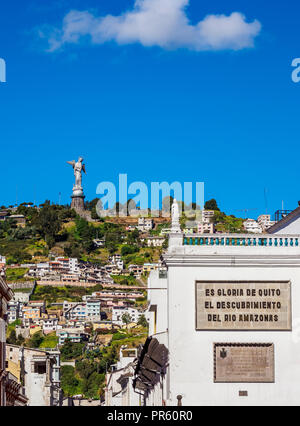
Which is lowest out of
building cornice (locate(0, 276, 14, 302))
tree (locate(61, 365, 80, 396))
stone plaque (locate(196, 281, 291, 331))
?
tree (locate(61, 365, 80, 396))

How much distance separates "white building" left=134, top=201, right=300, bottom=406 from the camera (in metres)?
24.1

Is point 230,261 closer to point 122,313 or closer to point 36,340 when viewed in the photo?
point 36,340

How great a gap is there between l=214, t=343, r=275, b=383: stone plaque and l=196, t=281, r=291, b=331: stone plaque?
19.2 inches

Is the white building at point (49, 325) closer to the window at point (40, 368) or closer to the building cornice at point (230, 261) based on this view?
the window at point (40, 368)

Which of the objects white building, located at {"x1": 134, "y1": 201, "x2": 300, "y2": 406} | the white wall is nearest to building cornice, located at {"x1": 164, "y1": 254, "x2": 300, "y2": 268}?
white building, located at {"x1": 134, "y1": 201, "x2": 300, "y2": 406}

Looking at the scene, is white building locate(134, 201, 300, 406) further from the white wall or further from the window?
the window

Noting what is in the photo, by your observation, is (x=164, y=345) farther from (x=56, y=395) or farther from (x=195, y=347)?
(x=56, y=395)

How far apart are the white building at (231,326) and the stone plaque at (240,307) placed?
0.08 feet

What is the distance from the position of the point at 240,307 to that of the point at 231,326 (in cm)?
53

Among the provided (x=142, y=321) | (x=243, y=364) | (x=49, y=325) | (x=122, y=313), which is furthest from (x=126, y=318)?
(x=243, y=364)

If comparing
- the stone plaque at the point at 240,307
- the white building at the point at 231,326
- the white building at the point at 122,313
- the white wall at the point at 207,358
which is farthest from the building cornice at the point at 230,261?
the white building at the point at 122,313

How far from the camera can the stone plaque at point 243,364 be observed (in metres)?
24.1

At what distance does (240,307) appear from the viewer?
2430cm
